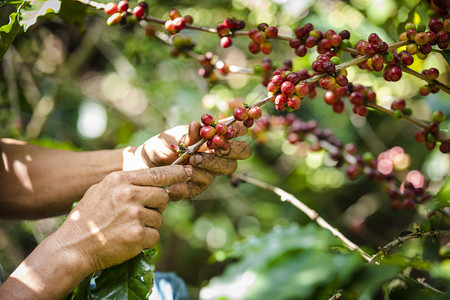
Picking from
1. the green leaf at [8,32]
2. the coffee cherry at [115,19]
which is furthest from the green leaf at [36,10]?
the coffee cherry at [115,19]

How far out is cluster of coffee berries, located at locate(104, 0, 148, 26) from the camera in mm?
1113

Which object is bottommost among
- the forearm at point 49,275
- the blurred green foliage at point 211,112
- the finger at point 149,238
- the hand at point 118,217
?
the blurred green foliage at point 211,112

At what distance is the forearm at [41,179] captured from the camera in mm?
1353

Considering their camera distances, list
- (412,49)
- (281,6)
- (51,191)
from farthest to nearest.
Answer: (281,6) → (51,191) → (412,49)

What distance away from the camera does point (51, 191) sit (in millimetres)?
1368

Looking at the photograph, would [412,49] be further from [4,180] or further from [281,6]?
[4,180]

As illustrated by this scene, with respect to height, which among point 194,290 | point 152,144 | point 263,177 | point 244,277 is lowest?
point 194,290

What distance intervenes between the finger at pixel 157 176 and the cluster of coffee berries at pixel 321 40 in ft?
1.62

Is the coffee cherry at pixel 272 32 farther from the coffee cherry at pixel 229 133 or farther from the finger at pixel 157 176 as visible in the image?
the finger at pixel 157 176

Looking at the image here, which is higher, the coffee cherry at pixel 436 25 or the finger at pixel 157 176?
the coffee cherry at pixel 436 25

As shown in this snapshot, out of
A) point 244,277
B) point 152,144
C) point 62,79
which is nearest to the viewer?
point 244,277

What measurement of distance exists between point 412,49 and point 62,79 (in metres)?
2.64

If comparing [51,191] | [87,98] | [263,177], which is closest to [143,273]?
[51,191]

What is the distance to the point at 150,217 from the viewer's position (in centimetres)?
97
